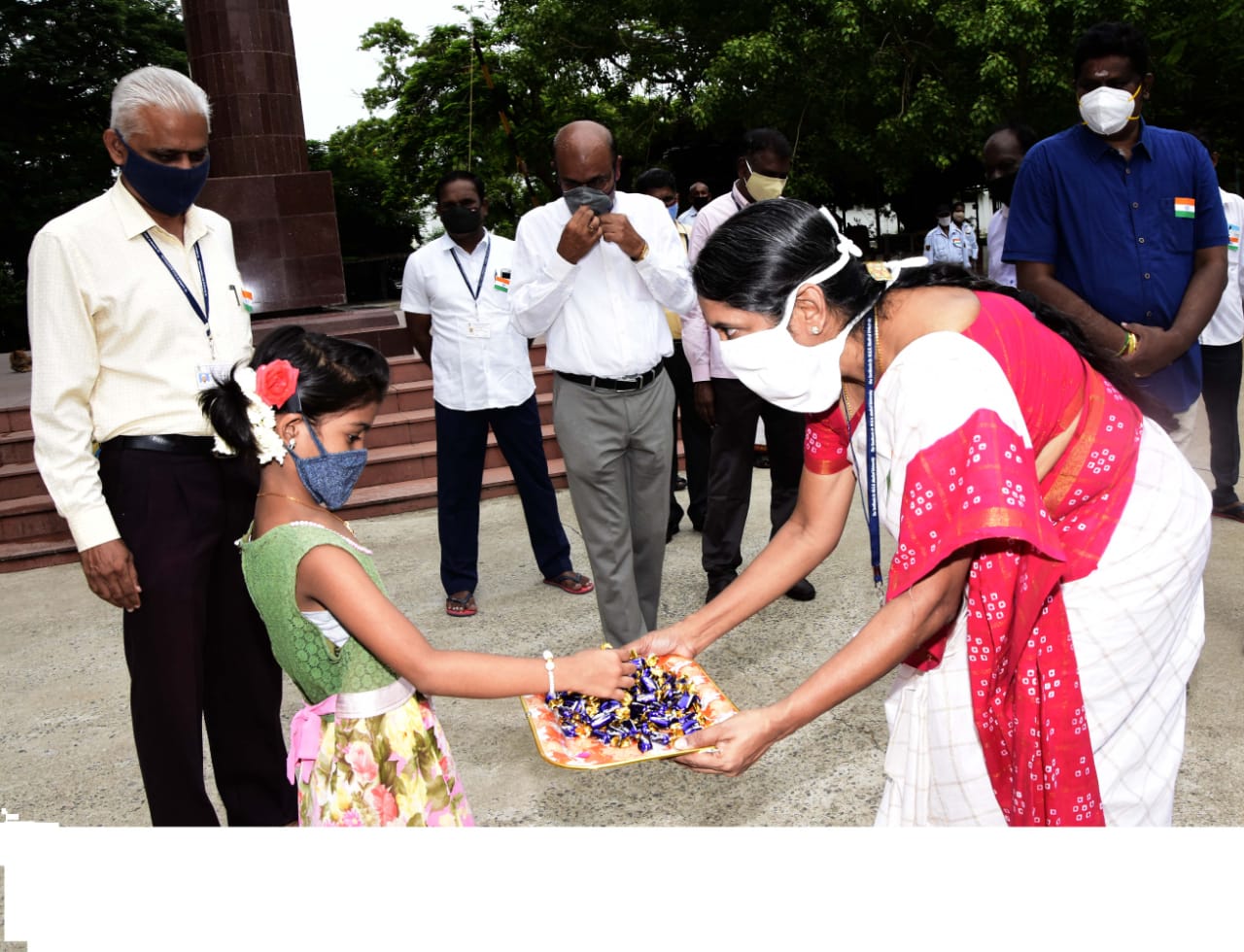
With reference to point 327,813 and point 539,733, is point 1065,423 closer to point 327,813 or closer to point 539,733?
point 539,733

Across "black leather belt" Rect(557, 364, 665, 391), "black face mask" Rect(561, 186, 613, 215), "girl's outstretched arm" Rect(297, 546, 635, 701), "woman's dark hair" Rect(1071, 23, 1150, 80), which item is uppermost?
"woman's dark hair" Rect(1071, 23, 1150, 80)

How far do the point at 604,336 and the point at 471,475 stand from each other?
1.44m

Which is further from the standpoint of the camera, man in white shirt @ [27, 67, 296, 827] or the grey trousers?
the grey trousers

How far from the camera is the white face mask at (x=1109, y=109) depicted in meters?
3.03

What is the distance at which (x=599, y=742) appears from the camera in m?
2.00

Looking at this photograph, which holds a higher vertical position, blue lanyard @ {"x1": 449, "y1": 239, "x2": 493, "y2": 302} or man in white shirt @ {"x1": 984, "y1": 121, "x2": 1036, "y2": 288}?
man in white shirt @ {"x1": 984, "y1": 121, "x2": 1036, "y2": 288}

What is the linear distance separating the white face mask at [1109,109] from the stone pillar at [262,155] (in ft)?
21.2

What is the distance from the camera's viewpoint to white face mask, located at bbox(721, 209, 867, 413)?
1852 mm

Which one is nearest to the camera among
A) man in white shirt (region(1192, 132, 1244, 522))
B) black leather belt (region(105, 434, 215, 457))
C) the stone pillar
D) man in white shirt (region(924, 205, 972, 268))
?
black leather belt (region(105, 434, 215, 457))

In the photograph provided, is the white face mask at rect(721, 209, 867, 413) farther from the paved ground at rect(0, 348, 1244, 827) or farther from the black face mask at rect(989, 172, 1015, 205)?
the black face mask at rect(989, 172, 1015, 205)

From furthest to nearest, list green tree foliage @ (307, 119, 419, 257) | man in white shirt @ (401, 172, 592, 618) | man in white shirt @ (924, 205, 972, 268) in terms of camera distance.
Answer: green tree foliage @ (307, 119, 419, 257) < man in white shirt @ (924, 205, 972, 268) < man in white shirt @ (401, 172, 592, 618)

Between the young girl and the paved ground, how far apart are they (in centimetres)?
102

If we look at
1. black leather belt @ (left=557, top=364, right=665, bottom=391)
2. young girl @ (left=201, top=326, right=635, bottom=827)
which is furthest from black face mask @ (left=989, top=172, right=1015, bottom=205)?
young girl @ (left=201, top=326, right=635, bottom=827)

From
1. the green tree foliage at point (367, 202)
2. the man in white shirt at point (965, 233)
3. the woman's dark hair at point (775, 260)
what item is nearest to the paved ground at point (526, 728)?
the woman's dark hair at point (775, 260)
